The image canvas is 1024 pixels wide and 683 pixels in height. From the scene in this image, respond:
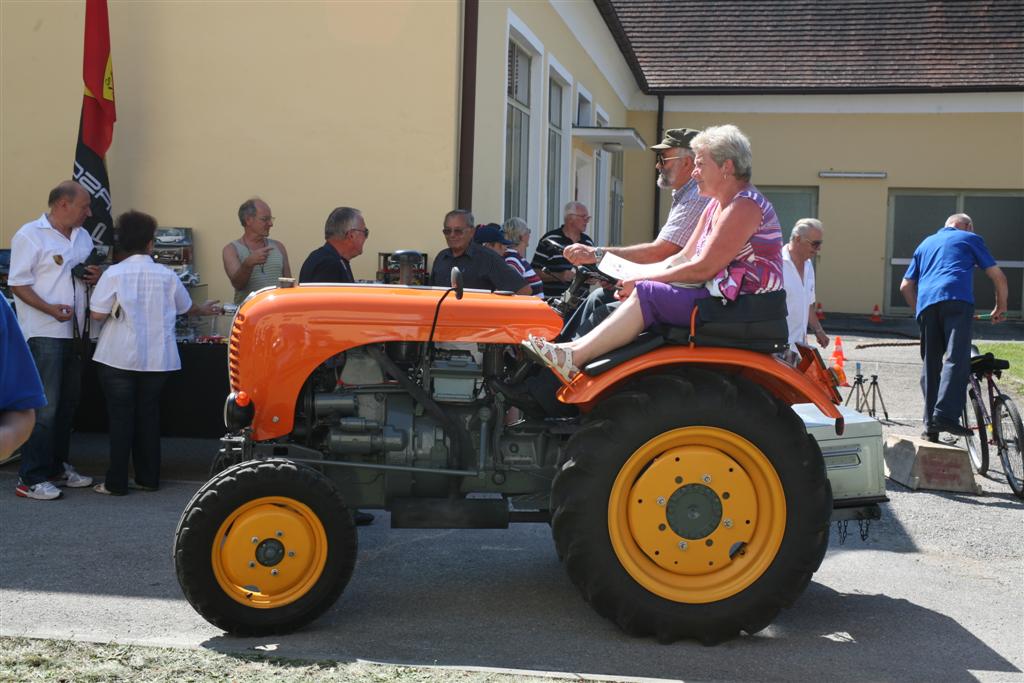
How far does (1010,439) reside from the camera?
7.91m

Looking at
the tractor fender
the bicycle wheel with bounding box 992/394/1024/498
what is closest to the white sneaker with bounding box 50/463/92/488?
the tractor fender

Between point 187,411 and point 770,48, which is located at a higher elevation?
point 770,48

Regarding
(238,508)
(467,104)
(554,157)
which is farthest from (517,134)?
(238,508)

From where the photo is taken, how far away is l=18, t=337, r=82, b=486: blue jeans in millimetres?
7020

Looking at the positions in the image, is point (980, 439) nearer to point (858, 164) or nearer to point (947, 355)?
point (947, 355)

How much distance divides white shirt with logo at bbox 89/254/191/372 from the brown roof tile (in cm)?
1535

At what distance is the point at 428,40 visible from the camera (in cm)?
895

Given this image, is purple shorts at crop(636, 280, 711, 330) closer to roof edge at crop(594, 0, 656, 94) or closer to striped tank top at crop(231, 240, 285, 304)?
striped tank top at crop(231, 240, 285, 304)

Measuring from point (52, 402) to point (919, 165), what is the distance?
61.4 feet

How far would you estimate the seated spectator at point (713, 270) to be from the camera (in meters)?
4.59

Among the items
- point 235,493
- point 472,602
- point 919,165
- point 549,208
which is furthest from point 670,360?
point 919,165

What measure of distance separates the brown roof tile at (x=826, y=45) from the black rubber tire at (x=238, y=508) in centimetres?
1764

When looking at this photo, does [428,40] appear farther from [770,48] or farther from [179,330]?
[770,48]

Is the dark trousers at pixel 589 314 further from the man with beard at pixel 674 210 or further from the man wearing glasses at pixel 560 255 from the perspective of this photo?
the man wearing glasses at pixel 560 255
